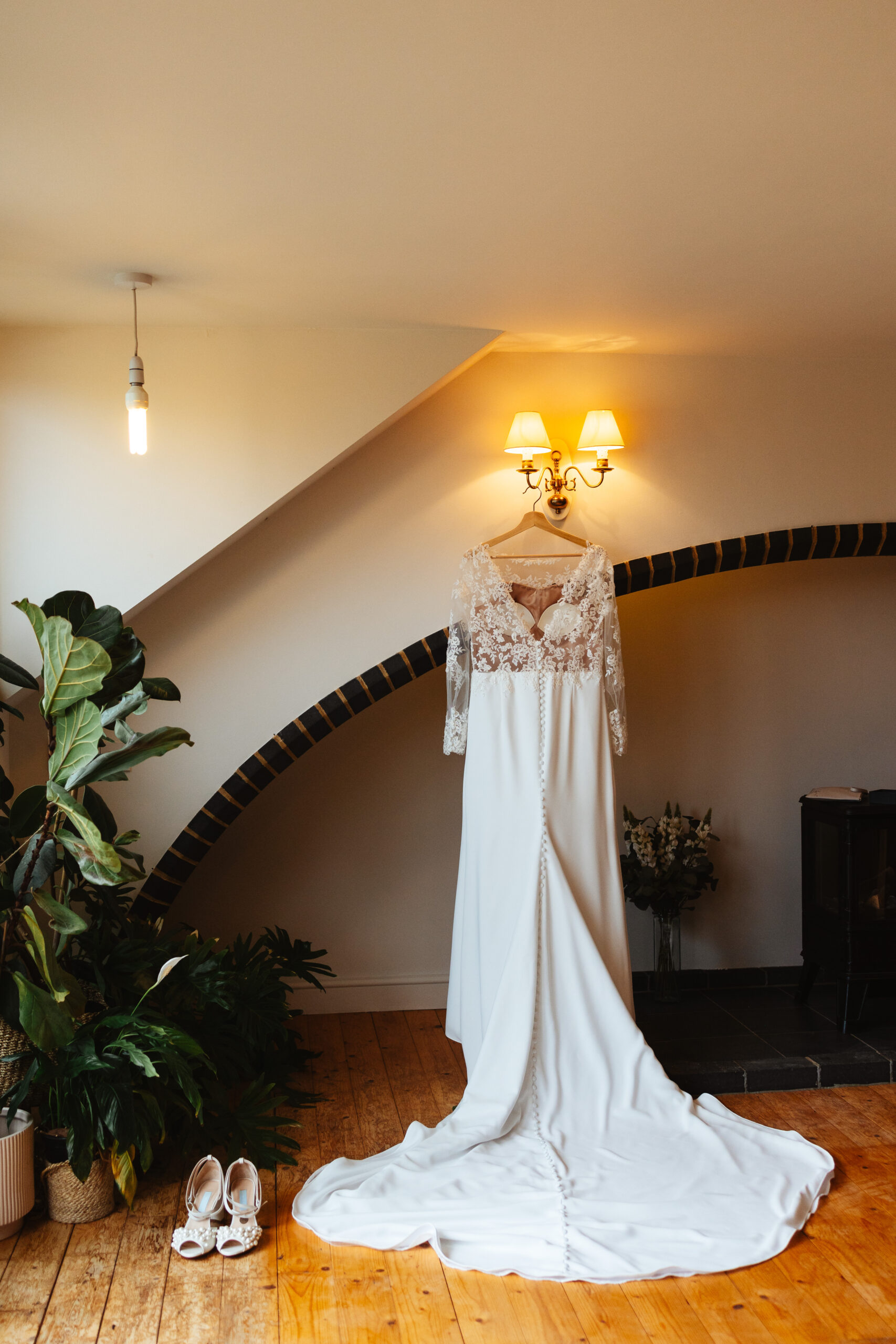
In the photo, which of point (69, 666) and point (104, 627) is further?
point (104, 627)

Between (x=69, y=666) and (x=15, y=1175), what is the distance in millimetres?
1359

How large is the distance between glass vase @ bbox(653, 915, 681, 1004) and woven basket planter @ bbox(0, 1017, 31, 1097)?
2.69 m

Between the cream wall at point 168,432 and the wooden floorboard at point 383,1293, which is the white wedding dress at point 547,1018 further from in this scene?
the cream wall at point 168,432

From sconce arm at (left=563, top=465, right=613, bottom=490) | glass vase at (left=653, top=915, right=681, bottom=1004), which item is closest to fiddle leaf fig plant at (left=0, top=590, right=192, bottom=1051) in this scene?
sconce arm at (left=563, top=465, right=613, bottom=490)

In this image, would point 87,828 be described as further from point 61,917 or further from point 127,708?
point 127,708

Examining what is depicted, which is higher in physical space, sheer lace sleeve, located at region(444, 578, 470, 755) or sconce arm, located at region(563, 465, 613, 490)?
sconce arm, located at region(563, 465, 613, 490)

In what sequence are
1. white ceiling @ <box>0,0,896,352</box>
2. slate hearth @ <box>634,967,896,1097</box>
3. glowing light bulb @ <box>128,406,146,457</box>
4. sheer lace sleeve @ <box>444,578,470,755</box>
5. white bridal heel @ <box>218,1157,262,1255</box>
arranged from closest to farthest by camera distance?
white ceiling @ <box>0,0,896,352</box>
white bridal heel @ <box>218,1157,262,1255</box>
glowing light bulb @ <box>128,406,146,457</box>
sheer lace sleeve @ <box>444,578,470,755</box>
slate hearth @ <box>634,967,896,1097</box>

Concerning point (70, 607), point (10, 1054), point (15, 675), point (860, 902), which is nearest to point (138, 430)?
point (70, 607)

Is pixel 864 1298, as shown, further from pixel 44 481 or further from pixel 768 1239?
pixel 44 481

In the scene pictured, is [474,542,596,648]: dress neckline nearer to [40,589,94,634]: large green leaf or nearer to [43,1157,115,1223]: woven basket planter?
[40,589,94,634]: large green leaf

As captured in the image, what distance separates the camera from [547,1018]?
11.2 feet

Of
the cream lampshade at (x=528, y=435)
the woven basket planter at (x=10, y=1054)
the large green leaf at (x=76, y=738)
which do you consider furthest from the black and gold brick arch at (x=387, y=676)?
the large green leaf at (x=76, y=738)

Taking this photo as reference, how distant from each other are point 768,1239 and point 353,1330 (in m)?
1.09

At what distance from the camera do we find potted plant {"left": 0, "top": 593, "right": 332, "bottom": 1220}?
281cm
